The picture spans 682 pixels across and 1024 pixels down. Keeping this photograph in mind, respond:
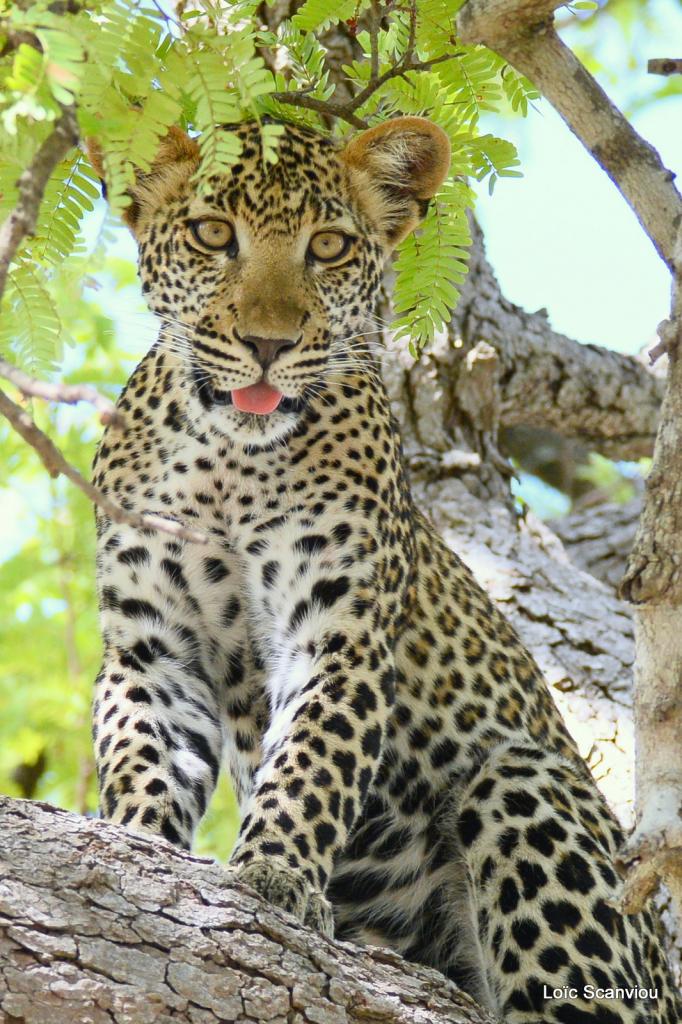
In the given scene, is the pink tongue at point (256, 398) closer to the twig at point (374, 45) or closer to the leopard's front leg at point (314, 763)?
the leopard's front leg at point (314, 763)

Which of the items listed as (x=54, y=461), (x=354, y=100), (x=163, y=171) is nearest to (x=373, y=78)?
(x=354, y=100)

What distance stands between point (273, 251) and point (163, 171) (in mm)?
631

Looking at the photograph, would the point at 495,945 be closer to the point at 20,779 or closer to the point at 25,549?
the point at 25,549

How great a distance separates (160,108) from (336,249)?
234 cm

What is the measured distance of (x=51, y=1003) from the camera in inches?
166

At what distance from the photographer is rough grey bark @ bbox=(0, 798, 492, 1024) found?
4266mm

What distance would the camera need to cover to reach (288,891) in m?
5.38

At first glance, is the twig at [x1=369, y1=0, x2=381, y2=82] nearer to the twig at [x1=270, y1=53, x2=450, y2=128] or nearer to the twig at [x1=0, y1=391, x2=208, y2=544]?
the twig at [x1=270, y1=53, x2=450, y2=128]

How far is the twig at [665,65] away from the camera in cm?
498

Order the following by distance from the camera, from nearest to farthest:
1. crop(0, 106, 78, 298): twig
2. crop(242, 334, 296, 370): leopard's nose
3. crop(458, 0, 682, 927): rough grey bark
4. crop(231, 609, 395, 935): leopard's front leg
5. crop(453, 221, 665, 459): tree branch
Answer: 1. crop(0, 106, 78, 298): twig
2. crop(458, 0, 682, 927): rough grey bark
3. crop(231, 609, 395, 935): leopard's front leg
4. crop(242, 334, 296, 370): leopard's nose
5. crop(453, 221, 665, 459): tree branch

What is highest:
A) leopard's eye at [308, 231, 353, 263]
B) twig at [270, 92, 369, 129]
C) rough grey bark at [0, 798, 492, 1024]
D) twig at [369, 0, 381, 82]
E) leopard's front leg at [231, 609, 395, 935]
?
twig at [369, 0, 381, 82]

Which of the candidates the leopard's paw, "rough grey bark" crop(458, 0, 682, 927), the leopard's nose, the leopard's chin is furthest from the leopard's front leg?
"rough grey bark" crop(458, 0, 682, 927)

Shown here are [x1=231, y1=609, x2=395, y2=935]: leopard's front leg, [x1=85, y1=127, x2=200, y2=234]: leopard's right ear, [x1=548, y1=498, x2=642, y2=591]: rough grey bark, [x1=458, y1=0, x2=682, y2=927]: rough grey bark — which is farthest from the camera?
[x1=548, y1=498, x2=642, y2=591]: rough grey bark

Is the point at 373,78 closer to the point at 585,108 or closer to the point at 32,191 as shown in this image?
the point at 585,108
